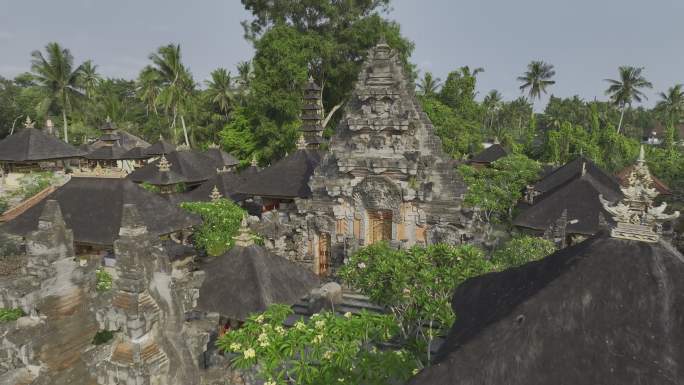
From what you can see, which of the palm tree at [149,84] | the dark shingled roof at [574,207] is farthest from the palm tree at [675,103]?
the palm tree at [149,84]

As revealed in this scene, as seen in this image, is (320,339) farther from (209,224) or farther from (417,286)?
(209,224)

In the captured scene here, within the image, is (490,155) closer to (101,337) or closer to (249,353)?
(249,353)

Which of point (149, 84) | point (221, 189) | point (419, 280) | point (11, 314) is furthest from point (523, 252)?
point (149, 84)

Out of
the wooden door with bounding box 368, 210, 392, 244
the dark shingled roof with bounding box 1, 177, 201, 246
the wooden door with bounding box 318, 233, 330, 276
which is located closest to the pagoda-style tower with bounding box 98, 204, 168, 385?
the dark shingled roof with bounding box 1, 177, 201, 246

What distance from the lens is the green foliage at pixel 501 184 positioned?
2602cm

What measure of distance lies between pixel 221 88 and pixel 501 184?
1443 inches

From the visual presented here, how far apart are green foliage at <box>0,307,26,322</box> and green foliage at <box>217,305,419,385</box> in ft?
9.45

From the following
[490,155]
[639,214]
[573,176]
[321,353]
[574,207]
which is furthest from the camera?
[490,155]

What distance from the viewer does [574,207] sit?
20.1m

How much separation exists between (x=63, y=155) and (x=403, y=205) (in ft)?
89.1

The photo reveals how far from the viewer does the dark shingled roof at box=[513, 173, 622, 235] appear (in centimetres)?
1916

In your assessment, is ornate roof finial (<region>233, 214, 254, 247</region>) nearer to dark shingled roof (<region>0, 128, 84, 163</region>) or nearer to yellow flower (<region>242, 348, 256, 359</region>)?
yellow flower (<region>242, 348, 256, 359</region>)

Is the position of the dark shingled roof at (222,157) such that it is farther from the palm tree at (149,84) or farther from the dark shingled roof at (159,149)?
the palm tree at (149,84)

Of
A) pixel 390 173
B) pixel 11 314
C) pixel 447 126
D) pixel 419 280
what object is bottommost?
pixel 419 280
